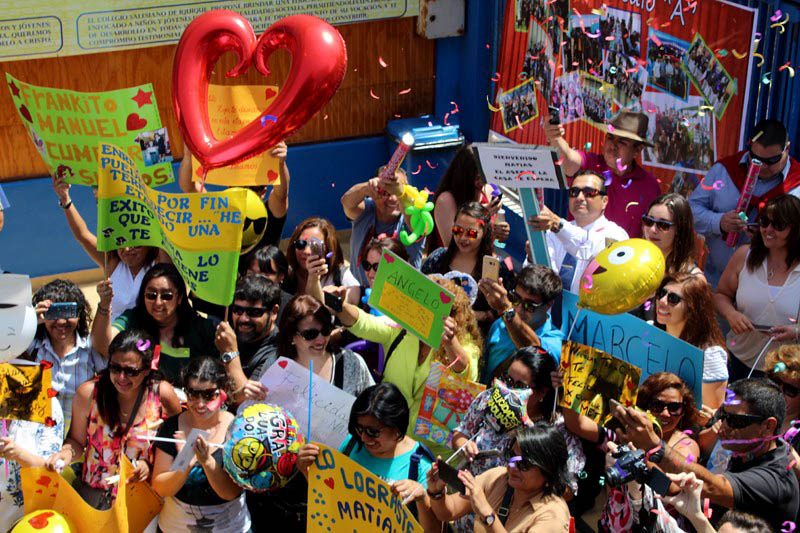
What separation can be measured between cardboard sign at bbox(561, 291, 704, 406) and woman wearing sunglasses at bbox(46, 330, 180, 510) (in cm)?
221

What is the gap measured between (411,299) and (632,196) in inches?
88.6

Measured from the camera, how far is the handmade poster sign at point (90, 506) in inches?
186

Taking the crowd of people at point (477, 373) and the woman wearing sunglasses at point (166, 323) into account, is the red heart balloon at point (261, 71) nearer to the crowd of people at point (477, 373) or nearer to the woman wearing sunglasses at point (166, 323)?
the crowd of people at point (477, 373)

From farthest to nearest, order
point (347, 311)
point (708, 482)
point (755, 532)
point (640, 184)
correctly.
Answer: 1. point (640, 184)
2. point (347, 311)
3. point (708, 482)
4. point (755, 532)

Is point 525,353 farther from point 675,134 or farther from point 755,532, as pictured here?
point 675,134

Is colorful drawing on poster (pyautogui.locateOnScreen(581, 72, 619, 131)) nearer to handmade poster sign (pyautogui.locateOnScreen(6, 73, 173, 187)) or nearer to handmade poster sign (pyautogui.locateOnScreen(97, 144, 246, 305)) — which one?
handmade poster sign (pyautogui.locateOnScreen(6, 73, 173, 187))

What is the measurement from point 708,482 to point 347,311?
2086 millimetres

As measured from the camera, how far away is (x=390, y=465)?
4.75 meters

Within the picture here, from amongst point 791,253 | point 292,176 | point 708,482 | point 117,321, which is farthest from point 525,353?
point 292,176

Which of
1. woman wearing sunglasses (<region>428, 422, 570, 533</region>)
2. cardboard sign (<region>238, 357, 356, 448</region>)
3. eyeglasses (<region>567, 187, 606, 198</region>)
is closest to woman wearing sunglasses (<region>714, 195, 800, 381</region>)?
eyeglasses (<region>567, 187, 606, 198</region>)

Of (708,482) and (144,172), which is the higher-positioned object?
(144,172)

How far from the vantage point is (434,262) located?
6398 mm

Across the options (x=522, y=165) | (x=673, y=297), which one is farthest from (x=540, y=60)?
(x=673, y=297)

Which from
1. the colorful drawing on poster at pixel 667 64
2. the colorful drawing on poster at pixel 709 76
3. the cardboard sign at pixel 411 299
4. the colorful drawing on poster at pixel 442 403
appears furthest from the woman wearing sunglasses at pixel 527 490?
the colorful drawing on poster at pixel 667 64
